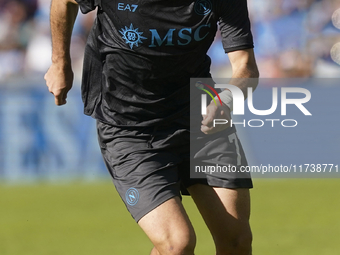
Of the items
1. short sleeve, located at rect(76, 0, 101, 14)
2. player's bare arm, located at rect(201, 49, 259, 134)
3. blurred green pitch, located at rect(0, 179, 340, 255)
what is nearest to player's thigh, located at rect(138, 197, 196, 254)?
player's bare arm, located at rect(201, 49, 259, 134)

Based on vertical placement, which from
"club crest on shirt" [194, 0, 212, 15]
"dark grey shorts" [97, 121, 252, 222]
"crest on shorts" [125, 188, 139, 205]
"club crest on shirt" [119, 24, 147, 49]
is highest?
"club crest on shirt" [194, 0, 212, 15]

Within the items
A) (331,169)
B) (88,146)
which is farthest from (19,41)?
(331,169)

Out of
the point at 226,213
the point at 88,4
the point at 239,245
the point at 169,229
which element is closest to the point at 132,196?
the point at 169,229

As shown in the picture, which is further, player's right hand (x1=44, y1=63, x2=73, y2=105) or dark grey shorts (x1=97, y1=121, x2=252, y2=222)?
player's right hand (x1=44, y1=63, x2=73, y2=105)

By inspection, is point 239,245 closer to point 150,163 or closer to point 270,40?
point 150,163

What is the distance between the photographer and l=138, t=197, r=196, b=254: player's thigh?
115 inches

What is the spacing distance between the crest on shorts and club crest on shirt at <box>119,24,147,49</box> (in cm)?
85

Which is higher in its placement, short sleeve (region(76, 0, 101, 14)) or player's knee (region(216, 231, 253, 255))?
short sleeve (region(76, 0, 101, 14))

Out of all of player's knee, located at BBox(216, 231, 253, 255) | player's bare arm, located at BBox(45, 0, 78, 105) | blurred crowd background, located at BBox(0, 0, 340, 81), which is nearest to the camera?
player's knee, located at BBox(216, 231, 253, 255)

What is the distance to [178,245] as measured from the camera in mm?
2920

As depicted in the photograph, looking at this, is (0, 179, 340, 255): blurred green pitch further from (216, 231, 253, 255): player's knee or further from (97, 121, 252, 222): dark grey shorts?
(97, 121, 252, 222): dark grey shorts

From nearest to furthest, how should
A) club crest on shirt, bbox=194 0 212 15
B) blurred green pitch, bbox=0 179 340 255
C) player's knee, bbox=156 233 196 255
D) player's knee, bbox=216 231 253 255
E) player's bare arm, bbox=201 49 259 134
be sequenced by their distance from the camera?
player's knee, bbox=156 233 196 255
player's bare arm, bbox=201 49 259 134
club crest on shirt, bbox=194 0 212 15
player's knee, bbox=216 231 253 255
blurred green pitch, bbox=0 179 340 255

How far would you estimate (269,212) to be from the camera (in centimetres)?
668

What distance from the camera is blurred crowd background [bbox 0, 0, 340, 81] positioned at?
9406mm
